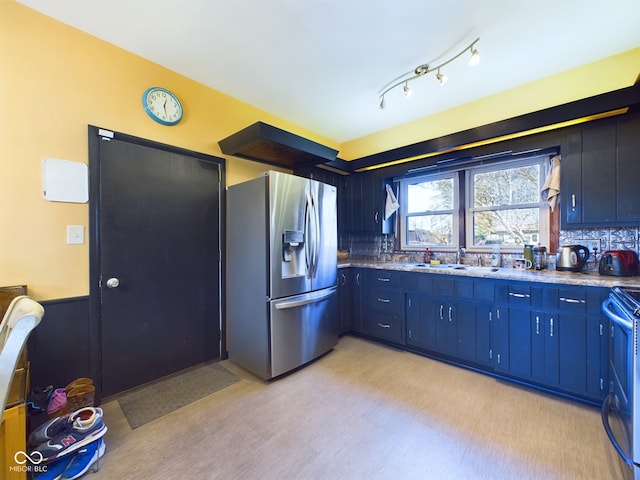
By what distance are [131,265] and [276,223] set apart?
127cm

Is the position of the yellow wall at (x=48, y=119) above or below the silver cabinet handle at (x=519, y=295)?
above

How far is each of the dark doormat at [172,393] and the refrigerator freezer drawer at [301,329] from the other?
501 millimetres

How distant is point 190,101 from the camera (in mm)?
2531

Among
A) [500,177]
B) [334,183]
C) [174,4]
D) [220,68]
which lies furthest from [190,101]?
[500,177]

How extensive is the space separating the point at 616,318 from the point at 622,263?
974 mm

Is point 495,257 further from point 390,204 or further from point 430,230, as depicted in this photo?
point 390,204

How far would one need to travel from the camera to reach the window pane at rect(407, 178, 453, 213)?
340 cm

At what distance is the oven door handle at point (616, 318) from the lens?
132cm

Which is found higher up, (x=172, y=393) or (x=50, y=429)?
(x=50, y=429)

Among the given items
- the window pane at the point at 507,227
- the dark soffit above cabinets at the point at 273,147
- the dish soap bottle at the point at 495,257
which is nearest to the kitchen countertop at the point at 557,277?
the dish soap bottle at the point at 495,257

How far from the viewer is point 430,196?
355 cm

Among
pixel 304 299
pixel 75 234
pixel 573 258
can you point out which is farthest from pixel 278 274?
pixel 573 258

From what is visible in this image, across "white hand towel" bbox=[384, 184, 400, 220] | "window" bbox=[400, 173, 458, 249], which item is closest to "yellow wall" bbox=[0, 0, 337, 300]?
"white hand towel" bbox=[384, 184, 400, 220]

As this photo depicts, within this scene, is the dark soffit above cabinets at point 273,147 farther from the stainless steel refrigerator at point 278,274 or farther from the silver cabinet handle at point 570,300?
the silver cabinet handle at point 570,300
